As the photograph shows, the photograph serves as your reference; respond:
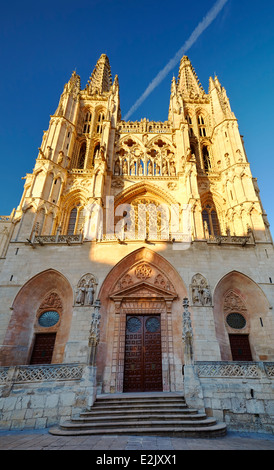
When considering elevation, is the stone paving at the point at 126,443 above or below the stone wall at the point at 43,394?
below

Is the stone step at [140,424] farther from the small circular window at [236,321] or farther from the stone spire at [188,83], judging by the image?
the stone spire at [188,83]

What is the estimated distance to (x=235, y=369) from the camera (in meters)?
8.39

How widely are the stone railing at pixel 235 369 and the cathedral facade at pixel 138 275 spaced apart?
60 millimetres

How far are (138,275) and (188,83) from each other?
28.1m

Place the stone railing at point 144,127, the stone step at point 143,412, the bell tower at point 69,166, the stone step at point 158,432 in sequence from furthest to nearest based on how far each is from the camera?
the stone railing at point 144,127 → the bell tower at point 69,166 → the stone step at point 143,412 → the stone step at point 158,432

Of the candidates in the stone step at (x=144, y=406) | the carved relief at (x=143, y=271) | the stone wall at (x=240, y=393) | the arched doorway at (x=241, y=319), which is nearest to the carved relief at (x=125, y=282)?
the carved relief at (x=143, y=271)

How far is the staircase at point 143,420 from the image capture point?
6.16m

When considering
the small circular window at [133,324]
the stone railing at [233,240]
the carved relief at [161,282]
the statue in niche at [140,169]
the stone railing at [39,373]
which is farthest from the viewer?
the statue in niche at [140,169]

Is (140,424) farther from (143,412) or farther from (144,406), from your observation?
(144,406)

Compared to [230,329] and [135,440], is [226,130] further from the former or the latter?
[135,440]

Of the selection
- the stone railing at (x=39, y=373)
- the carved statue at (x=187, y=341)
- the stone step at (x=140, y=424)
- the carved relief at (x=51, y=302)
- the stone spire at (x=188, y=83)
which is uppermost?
the stone spire at (x=188, y=83)

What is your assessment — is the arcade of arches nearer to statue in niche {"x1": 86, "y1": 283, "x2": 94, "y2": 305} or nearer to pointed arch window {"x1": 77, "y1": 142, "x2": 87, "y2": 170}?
statue in niche {"x1": 86, "y1": 283, "x2": 94, "y2": 305}

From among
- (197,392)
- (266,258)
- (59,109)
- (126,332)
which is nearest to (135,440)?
(197,392)

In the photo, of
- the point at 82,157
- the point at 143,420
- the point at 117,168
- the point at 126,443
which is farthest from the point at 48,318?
the point at 82,157
